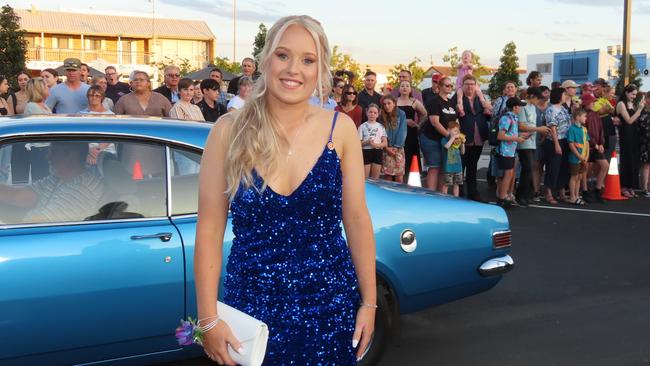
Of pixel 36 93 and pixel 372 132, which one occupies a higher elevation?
pixel 36 93

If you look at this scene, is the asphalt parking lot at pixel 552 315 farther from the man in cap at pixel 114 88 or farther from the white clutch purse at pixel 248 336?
the man in cap at pixel 114 88

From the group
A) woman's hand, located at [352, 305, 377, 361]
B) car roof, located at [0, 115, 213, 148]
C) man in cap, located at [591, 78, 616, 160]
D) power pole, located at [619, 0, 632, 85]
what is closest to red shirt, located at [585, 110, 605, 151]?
man in cap, located at [591, 78, 616, 160]

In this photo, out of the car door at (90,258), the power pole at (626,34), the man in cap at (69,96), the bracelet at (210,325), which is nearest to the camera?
the bracelet at (210,325)

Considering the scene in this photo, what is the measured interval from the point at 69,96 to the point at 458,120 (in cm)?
538

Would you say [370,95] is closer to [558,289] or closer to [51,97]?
[51,97]

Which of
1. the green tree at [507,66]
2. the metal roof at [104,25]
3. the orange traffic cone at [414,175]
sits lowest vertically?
the orange traffic cone at [414,175]

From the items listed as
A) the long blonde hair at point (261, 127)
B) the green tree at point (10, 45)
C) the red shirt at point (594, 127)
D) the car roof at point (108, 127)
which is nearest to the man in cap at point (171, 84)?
the car roof at point (108, 127)

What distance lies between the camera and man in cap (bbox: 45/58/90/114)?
912cm

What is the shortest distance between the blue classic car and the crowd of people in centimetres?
440

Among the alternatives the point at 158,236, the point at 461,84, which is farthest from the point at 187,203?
the point at 461,84

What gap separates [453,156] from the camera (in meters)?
9.89

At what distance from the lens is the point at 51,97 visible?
30.3ft

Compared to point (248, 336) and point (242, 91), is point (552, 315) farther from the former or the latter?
point (242, 91)

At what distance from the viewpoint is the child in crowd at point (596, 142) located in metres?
11.6
